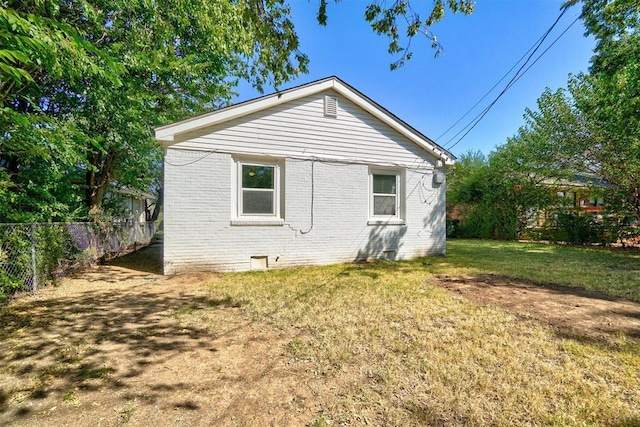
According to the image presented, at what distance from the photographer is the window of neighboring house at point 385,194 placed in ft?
26.8

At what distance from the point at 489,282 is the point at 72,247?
9.61 m

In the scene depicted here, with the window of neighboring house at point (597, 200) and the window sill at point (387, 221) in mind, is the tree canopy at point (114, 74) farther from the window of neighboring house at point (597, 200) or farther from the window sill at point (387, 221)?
the window of neighboring house at point (597, 200)

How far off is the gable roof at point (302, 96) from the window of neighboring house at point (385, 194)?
130 cm

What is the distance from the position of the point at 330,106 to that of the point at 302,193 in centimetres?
256

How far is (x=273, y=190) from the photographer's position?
23.5 feet

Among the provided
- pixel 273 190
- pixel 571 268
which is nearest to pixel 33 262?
pixel 273 190

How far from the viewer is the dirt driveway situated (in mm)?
2033

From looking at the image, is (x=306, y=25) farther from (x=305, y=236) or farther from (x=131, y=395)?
(x=131, y=395)

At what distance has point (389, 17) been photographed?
4863 mm

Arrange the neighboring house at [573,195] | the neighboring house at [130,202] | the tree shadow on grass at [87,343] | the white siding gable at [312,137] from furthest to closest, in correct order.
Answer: the neighboring house at [573,195], the neighboring house at [130,202], the white siding gable at [312,137], the tree shadow on grass at [87,343]

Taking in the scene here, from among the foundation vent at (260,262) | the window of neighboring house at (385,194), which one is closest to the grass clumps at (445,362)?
the foundation vent at (260,262)

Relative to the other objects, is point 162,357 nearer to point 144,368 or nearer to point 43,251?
point 144,368

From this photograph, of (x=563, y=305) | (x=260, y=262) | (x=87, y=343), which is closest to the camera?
(x=87, y=343)

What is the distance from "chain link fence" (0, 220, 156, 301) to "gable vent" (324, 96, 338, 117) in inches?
262
